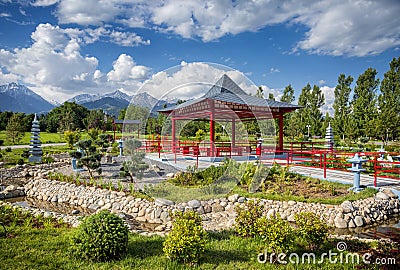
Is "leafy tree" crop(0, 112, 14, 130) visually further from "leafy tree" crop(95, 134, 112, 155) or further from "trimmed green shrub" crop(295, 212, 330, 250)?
"trimmed green shrub" crop(295, 212, 330, 250)

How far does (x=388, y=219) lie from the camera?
6.79 meters

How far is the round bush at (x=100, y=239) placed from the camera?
12.5ft

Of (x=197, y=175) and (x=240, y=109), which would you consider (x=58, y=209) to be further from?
(x=240, y=109)

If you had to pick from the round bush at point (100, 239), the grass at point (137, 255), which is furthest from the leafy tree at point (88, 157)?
the round bush at point (100, 239)

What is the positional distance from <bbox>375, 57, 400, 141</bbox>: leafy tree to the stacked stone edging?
835 inches

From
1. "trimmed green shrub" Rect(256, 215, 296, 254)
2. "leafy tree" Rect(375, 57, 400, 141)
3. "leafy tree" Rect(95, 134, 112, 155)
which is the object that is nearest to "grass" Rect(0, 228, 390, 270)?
"trimmed green shrub" Rect(256, 215, 296, 254)

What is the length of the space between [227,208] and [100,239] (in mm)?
4297

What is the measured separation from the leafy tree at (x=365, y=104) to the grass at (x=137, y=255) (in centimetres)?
2664

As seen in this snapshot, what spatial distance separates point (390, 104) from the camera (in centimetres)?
2903

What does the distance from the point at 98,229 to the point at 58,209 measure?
5503 millimetres

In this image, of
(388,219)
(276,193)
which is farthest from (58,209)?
(388,219)

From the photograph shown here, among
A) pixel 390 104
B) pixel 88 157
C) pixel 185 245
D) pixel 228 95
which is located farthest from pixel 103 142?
pixel 390 104

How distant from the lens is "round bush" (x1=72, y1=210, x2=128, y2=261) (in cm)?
381

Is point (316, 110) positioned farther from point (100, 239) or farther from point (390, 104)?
point (100, 239)
